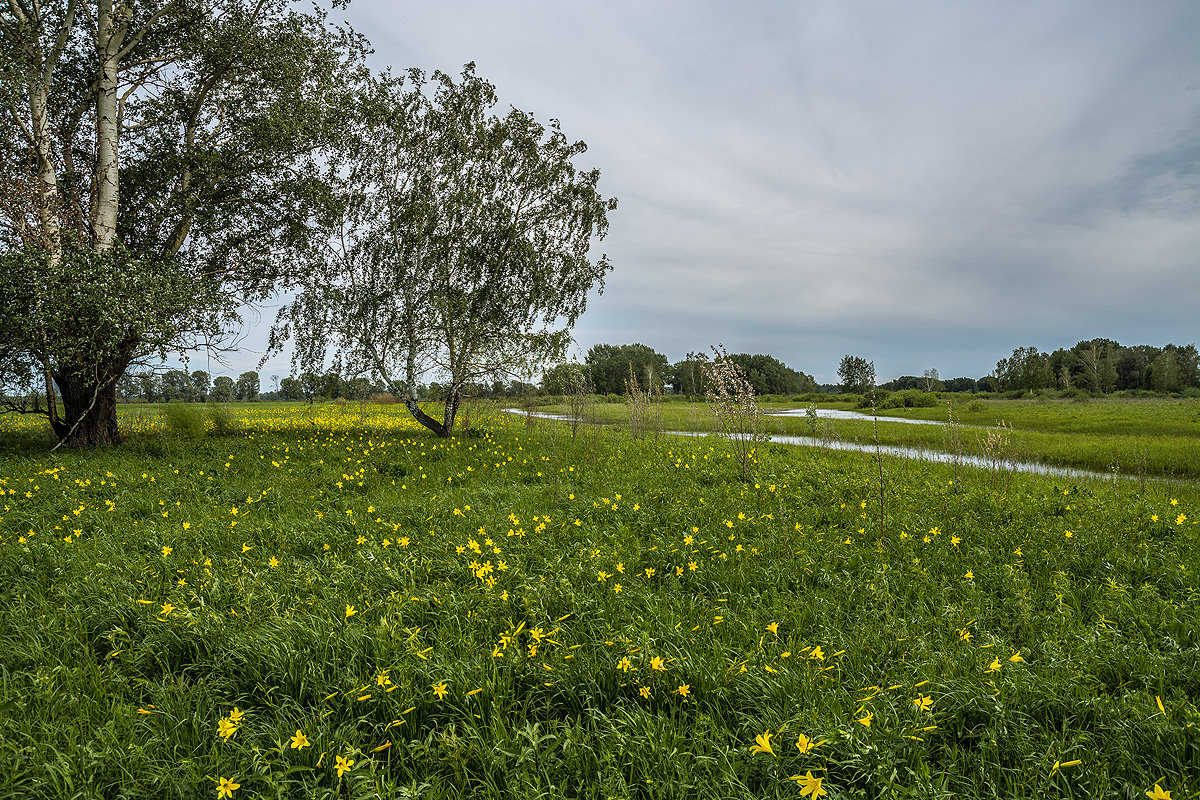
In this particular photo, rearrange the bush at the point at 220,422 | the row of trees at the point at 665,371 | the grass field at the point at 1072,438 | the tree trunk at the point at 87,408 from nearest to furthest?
the tree trunk at the point at 87,408 < the grass field at the point at 1072,438 < the bush at the point at 220,422 < the row of trees at the point at 665,371

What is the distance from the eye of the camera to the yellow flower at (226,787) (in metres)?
2.19

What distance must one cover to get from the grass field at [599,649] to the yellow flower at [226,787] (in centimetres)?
4

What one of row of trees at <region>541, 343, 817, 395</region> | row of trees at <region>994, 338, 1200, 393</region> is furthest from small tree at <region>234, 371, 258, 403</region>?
row of trees at <region>994, 338, 1200, 393</region>

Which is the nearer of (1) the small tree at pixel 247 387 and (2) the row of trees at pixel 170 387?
(2) the row of trees at pixel 170 387

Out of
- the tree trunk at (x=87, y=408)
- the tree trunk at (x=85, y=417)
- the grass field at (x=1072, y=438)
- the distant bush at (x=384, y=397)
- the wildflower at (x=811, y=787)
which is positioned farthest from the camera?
the distant bush at (x=384, y=397)

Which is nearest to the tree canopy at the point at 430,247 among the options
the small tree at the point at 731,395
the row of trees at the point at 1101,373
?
the small tree at the point at 731,395

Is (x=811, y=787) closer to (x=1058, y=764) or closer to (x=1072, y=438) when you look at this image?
(x=1058, y=764)

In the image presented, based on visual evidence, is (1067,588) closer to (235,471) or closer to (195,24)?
(235,471)

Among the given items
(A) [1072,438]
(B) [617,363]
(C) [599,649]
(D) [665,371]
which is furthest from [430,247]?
(D) [665,371]

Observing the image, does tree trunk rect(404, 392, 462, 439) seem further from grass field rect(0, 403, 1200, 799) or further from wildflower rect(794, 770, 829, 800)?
wildflower rect(794, 770, 829, 800)

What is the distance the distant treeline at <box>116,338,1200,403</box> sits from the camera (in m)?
14.0

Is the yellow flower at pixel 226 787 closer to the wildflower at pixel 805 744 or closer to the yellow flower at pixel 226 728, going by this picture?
the yellow flower at pixel 226 728

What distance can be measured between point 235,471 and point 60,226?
6.42 m

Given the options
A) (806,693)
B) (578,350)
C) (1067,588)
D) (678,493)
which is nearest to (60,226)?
(578,350)
